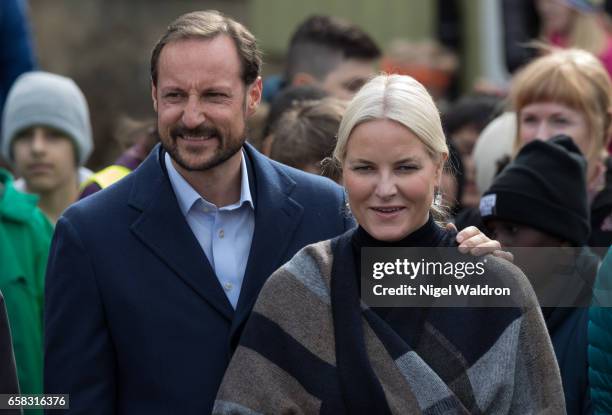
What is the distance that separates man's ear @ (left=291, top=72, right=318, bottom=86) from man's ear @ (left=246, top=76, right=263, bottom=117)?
2.50 metres

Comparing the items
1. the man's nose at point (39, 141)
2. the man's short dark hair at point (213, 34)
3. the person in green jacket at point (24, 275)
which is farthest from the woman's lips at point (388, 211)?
the man's nose at point (39, 141)

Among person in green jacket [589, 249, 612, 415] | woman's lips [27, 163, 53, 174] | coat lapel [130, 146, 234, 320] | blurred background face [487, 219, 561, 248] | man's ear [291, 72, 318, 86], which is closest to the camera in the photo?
person in green jacket [589, 249, 612, 415]

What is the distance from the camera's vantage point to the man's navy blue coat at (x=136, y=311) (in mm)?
4020

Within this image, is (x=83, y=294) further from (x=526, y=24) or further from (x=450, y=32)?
(x=450, y=32)

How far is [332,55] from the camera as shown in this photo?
732cm

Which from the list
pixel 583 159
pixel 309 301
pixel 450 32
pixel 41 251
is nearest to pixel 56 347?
pixel 309 301

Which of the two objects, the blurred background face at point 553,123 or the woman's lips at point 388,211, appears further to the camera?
the blurred background face at point 553,123

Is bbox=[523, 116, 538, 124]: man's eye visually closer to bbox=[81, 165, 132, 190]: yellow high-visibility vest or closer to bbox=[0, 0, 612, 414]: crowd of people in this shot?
bbox=[0, 0, 612, 414]: crowd of people

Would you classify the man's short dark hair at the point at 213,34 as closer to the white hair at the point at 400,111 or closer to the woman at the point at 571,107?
the white hair at the point at 400,111

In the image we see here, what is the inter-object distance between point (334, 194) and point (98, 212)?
2.42ft

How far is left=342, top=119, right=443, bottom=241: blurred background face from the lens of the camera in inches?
149

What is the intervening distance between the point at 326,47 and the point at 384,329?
3.84 metres

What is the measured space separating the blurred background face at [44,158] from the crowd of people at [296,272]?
176cm

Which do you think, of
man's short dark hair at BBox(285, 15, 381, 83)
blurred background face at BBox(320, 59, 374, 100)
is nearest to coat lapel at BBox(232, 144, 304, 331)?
blurred background face at BBox(320, 59, 374, 100)
